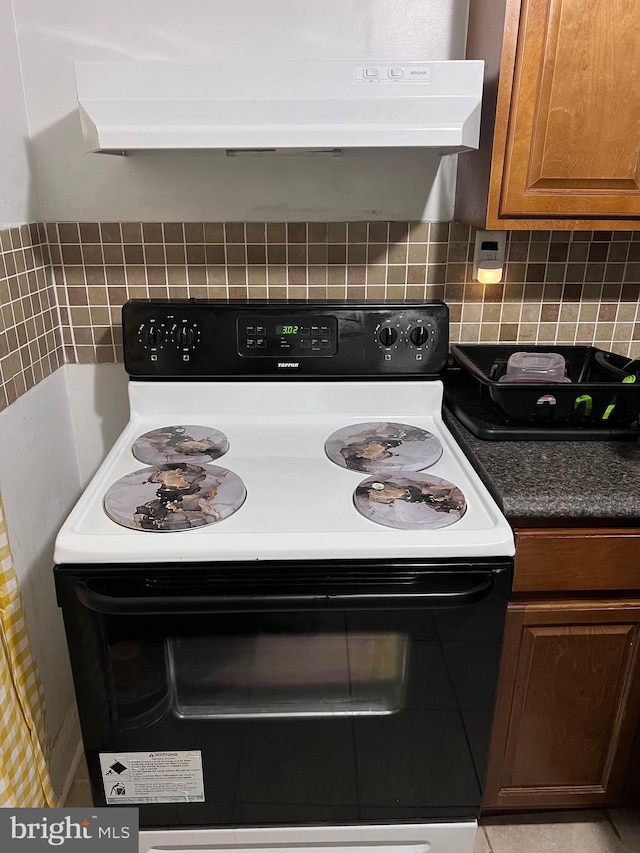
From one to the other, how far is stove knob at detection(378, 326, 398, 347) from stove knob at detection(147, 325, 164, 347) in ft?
1.59

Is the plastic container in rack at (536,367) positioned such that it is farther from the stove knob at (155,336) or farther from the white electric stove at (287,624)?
the stove knob at (155,336)

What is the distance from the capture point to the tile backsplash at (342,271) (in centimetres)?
147

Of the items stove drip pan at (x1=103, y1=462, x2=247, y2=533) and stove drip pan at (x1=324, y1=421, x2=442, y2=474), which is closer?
stove drip pan at (x1=103, y1=462, x2=247, y2=533)

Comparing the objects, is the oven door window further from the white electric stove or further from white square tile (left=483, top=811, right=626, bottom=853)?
white square tile (left=483, top=811, right=626, bottom=853)

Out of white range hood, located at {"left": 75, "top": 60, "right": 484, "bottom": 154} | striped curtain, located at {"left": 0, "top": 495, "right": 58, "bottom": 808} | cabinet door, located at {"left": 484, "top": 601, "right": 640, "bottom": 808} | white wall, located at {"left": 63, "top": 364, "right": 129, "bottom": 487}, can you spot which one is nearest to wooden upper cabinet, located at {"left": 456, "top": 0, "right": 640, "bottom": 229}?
white range hood, located at {"left": 75, "top": 60, "right": 484, "bottom": 154}

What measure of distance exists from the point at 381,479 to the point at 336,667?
0.33 metres

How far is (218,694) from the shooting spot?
3.46 ft

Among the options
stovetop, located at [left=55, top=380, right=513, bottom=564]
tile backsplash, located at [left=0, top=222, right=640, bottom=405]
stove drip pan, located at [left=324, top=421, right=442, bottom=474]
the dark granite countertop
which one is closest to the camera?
stovetop, located at [left=55, top=380, right=513, bottom=564]

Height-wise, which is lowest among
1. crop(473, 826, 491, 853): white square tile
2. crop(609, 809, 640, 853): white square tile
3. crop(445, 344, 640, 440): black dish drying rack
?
crop(473, 826, 491, 853): white square tile

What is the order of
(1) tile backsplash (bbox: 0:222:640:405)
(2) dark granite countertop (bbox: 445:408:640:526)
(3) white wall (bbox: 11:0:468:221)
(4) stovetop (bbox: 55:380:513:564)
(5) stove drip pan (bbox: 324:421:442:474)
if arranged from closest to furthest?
(4) stovetop (bbox: 55:380:513:564), (2) dark granite countertop (bbox: 445:408:640:526), (5) stove drip pan (bbox: 324:421:442:474), (3) white wall (bbox: 11:0:468:221), (1) tile backsplash (bbox: 0:222:640:405)

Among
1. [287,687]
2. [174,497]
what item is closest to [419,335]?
[174,497]

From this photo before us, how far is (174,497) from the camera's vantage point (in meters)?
1.05

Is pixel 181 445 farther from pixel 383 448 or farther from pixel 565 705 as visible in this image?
pixel 565 705

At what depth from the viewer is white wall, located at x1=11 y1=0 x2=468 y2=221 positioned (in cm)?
132
